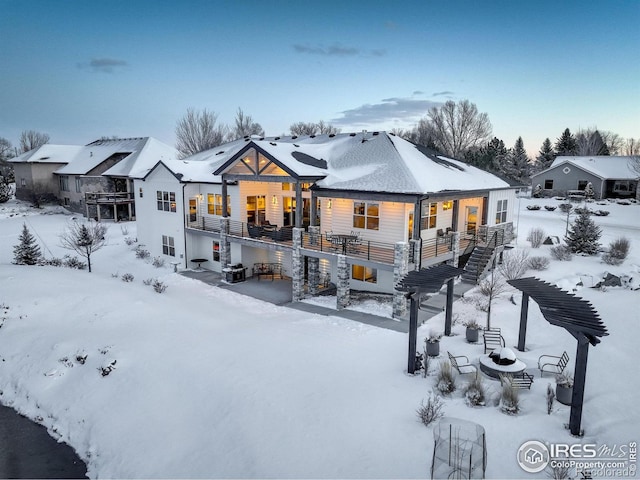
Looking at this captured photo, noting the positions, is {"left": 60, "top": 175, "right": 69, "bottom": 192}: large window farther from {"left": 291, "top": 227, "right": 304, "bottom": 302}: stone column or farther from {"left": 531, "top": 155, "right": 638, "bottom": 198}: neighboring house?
{"left": 531, "top": 155, "right": 638, "bottom": 198}: neighboring house

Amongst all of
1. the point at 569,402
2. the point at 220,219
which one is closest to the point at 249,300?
the point at 220,219

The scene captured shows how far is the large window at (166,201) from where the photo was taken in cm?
2938

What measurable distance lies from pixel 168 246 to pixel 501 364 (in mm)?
24297

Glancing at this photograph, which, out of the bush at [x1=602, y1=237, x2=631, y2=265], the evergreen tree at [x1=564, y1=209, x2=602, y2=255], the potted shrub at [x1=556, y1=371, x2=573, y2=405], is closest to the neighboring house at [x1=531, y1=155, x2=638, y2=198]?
the evergreen tree at [x1=564, y1=209, x2=602, y2=255]

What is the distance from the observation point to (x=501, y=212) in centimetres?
2673

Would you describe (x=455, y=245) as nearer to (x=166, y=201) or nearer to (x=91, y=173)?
(x=166, y=201)

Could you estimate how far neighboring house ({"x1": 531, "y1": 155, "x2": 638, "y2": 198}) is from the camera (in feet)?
174

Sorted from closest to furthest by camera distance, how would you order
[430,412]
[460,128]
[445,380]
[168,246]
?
[430,412] → [445,380] → [168,246] → [460,128]

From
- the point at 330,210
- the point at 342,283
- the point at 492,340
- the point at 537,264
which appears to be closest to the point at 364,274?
the point at 342,283

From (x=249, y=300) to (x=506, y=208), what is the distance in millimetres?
17076

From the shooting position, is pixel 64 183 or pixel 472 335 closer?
pixel 472 335

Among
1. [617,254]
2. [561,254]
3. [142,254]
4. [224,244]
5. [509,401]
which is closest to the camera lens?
[509,401]

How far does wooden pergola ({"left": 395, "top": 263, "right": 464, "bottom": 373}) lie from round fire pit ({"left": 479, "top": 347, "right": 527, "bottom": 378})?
2096 mm

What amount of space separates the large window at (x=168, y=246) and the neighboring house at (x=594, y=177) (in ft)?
165
